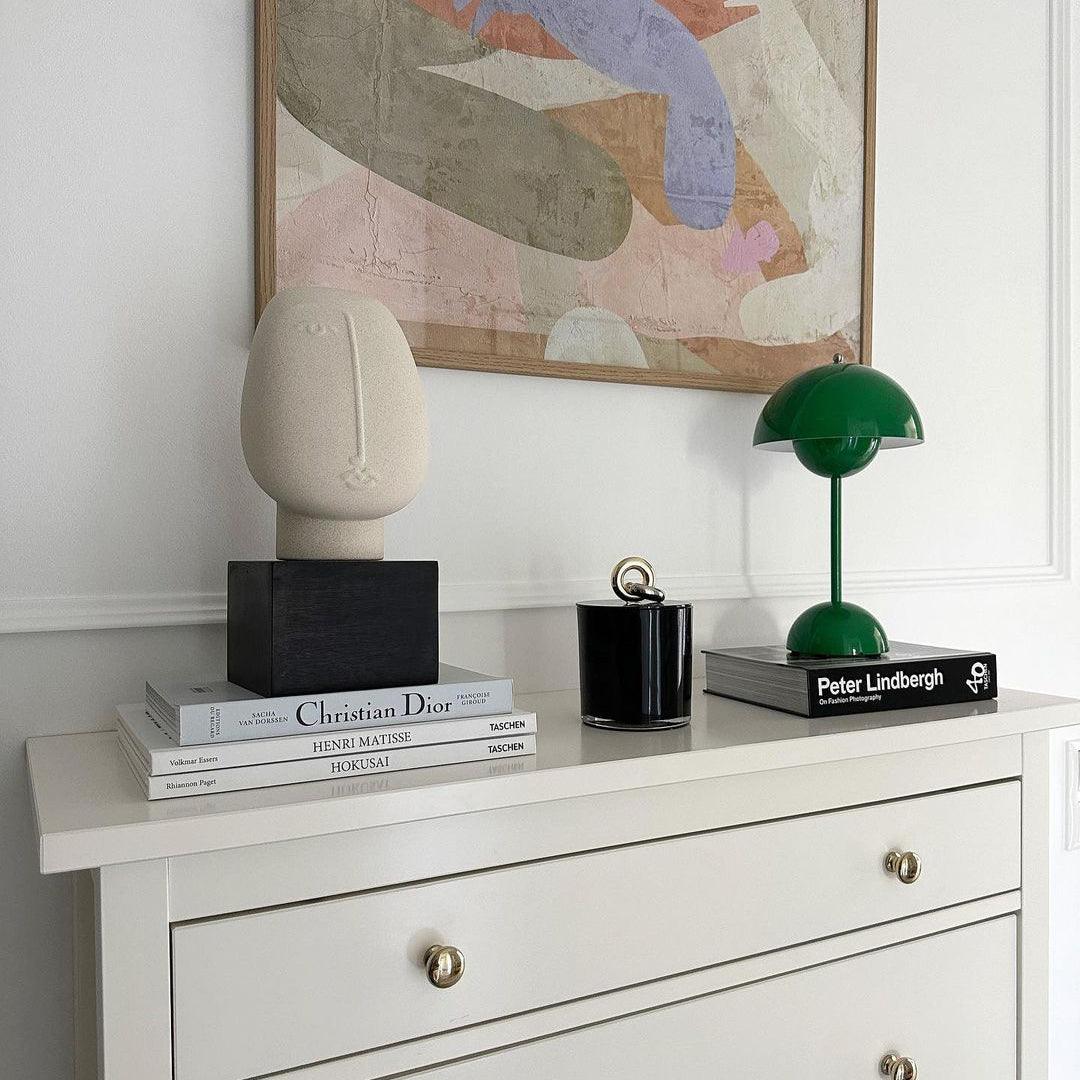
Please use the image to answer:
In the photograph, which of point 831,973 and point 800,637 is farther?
point 800,637

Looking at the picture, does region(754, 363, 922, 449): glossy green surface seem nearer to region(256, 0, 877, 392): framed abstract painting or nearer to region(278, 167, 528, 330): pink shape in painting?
region(256, 0, 877, 392): framed abstract painting

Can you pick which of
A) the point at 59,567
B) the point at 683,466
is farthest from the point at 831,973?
the point at 59,567

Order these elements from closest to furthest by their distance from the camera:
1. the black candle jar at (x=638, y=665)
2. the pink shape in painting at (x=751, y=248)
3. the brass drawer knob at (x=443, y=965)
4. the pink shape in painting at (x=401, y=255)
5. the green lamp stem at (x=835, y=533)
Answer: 1. the brass drawer knob at (x=443, y=965)
2. the black candle jar at (x=638, y=665)
3. the pink shape in painting at (x=401, y=255)
4. the green lamp stem at (x=835, y=533)
5. the pink shape in painting at (x=751, y=248)

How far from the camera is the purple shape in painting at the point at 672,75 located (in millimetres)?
1257

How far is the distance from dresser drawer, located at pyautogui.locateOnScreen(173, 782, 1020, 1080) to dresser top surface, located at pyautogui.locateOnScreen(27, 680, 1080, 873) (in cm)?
8

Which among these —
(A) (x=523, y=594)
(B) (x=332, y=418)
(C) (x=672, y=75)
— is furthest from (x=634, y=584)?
(C) (x=672, y=75)

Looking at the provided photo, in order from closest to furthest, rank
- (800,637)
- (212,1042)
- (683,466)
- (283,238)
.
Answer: (212,1042)
(283,238)
(800,637)
(683,466)

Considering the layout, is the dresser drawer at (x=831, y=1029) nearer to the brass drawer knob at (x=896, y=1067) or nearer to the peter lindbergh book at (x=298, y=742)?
the brass drawer knob at (x=896, y=1067)

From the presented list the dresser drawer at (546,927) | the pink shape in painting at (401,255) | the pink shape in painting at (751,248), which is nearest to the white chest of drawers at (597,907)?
the dresser drawer at (546,927)

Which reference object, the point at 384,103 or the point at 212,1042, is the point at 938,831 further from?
the point at 384,103

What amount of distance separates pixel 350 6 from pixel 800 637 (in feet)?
2.87

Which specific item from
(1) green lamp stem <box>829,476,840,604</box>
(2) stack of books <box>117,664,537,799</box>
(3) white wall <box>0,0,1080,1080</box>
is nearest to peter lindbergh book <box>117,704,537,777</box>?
(2) stack of books <box>117,664,537,799</box>

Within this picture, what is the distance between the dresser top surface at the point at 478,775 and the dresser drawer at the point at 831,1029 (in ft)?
0.71

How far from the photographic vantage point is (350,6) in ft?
3.68
